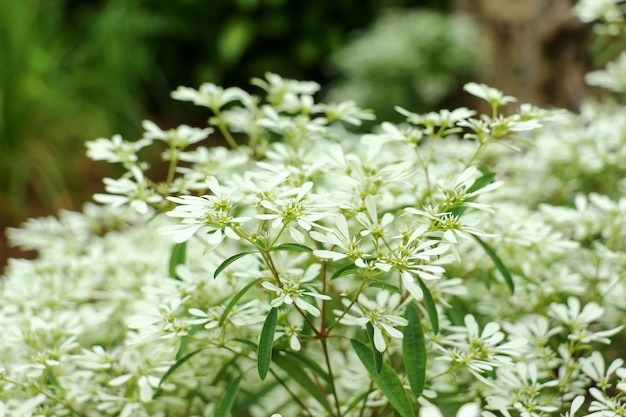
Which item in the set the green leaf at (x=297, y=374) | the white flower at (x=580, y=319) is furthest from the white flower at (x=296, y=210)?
the white flower at (x=580, y=319)

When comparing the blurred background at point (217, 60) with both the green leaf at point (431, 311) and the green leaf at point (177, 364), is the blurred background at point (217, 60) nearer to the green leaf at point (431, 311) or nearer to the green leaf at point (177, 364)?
the green leaf at point (431, 311)

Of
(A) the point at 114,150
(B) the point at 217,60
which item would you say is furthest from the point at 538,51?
(B) the point at 217,60

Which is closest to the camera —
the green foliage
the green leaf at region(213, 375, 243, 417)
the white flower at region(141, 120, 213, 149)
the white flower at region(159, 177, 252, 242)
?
the white flower at region(159, 177, 252, 242)

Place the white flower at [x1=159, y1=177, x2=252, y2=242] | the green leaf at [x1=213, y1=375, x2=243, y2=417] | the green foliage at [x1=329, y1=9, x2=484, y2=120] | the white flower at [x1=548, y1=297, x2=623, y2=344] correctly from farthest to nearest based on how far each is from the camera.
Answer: the green foliage at [x1=329, y1=9, x2=484, y2=120], the white flower at [x1=548, y1=297, x2=623, y2=344], the green leaf at [x1=213, y1=375, x2=243, y2=417], the white flower at [x1=159, y1=177, x2=252, y2=242]

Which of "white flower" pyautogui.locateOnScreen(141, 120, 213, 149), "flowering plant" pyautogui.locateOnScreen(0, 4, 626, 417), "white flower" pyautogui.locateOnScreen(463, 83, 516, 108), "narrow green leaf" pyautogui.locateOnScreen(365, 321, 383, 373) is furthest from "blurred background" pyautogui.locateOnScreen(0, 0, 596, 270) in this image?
"narrow green leaf" pyautogui.locateOnScreen(365, 321, 383, 373)

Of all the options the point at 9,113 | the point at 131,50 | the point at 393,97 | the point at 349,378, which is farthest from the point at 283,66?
the point at 349,378

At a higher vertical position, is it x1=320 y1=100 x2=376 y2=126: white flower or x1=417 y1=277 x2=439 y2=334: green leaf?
x1=320 y1=100 x2=376 y2=126: white flower

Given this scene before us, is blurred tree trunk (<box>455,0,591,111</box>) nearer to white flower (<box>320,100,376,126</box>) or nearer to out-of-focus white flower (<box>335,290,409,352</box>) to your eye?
white flower (<box>320,100,376,126</box>)

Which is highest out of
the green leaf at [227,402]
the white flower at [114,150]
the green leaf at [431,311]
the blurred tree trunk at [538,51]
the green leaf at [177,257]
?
the blurred tree trunk at [538,51]

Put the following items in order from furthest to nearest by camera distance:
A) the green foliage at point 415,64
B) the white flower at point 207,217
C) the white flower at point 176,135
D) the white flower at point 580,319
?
1. the green foliage at point 415,64
2. the white flower at point 176,135
3. the white flower at point 580,319
4. the white flower at point 207,217
